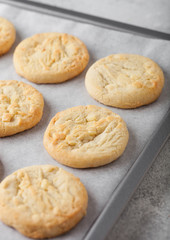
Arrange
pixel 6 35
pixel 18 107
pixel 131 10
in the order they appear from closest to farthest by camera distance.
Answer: pixel 18 107 → pixel 6 35 → pixel 131 10

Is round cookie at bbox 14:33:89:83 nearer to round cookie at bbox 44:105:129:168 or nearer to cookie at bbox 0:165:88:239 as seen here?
round cookie at bbox 44:105:129:168

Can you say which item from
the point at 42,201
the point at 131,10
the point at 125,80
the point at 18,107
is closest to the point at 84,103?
the point at 125,80

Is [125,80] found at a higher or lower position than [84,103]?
higher

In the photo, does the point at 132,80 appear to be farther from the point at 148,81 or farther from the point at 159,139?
the point at 159,139

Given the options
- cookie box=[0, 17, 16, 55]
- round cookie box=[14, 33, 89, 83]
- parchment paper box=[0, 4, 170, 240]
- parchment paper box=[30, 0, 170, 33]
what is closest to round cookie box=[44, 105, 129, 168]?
parchment paper box=[0, 4, 170, 240]

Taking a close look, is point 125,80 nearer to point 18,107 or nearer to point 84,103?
point 84,103

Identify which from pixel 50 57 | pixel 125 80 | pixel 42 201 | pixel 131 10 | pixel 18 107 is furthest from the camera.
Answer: pixel 131 10

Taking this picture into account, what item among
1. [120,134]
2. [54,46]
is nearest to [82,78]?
[54,46]

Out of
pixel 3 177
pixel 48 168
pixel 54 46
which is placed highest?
pixel 54 46
